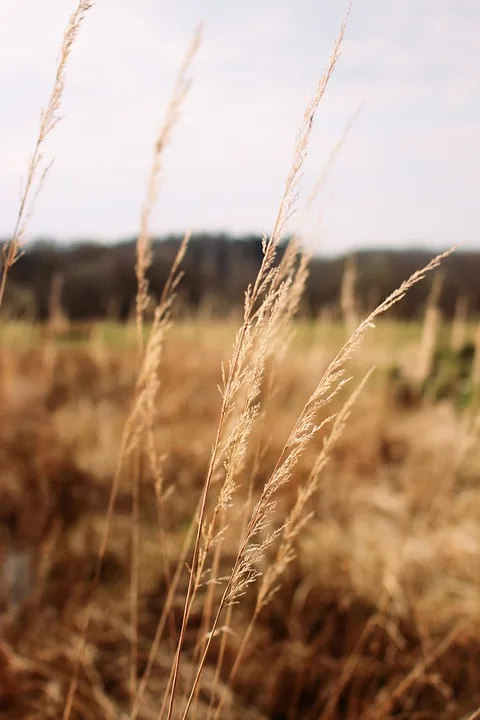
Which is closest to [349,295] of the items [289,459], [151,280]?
[289,459]

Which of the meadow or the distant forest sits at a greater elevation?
the distant forest

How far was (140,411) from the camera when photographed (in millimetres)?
1223

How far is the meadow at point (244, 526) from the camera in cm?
96

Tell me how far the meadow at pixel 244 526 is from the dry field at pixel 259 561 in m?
A: 0.01

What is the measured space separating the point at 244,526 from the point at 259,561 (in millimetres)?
492

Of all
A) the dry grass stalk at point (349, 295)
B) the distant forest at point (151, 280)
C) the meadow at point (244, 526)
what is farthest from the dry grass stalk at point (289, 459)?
the distant forest at point (151, 280)

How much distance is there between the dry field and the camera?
6.55 feet

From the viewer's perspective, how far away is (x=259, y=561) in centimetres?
158

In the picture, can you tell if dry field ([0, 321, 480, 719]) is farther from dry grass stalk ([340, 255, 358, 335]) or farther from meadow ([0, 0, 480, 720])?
dry grass stalk ([340, 255, 358, 335])

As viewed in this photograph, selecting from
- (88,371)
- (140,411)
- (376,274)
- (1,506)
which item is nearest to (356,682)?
(140,411)

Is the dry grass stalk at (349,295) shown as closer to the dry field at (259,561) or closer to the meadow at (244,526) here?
the meadow at (244,526)

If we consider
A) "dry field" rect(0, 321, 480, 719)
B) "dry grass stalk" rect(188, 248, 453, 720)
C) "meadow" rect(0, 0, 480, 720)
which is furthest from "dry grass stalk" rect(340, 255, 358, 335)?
"dry grass stalk" rect(188, 248, 453, 720)

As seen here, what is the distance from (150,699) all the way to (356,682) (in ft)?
2.13

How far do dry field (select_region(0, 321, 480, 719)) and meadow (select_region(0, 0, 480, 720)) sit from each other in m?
0.01
